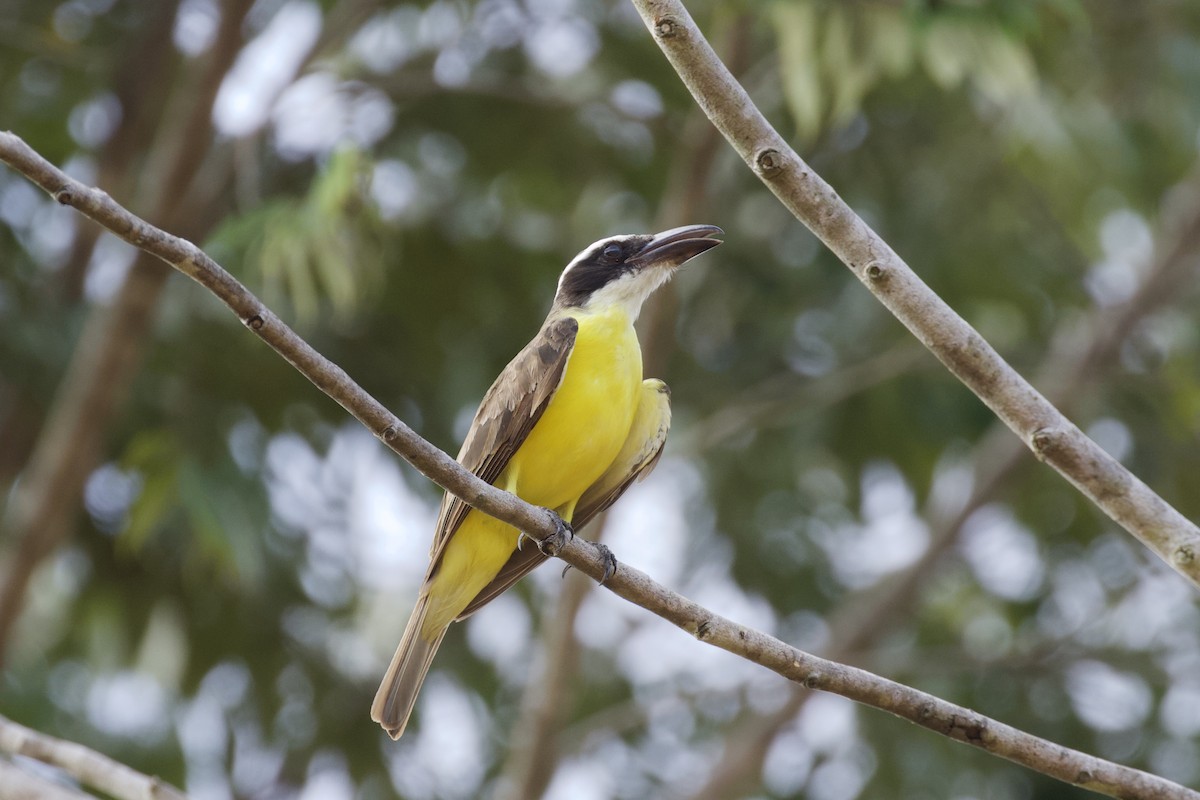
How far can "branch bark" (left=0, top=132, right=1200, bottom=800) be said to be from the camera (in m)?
2.85

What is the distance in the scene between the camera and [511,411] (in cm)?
465

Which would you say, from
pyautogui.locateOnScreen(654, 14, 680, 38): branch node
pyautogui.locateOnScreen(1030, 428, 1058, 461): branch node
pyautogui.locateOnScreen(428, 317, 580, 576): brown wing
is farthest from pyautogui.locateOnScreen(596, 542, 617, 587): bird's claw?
pyautogui.locateOnScreen(654, 14, 680, 38): branch node

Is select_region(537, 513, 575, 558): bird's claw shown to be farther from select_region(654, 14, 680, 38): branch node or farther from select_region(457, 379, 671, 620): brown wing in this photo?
select_region(654, 14, 680, 38): branch node

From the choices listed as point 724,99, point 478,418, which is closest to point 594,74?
point 478,418

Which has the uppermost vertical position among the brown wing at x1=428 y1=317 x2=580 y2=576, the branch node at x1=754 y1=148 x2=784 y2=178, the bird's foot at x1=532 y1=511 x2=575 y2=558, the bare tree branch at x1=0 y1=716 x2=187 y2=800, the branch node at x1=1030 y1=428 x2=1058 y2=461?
the branch node at x1=754 y1=148 x2=784 y2=178

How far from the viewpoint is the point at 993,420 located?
27.9ft

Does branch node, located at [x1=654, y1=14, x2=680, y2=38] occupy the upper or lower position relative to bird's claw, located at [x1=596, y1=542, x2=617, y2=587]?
upper

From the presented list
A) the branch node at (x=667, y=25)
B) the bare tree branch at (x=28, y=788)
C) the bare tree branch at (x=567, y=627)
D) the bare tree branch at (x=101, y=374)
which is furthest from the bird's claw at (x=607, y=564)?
the bare tree branch at (x=101, y=374)

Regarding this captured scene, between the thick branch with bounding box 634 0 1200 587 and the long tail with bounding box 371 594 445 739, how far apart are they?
228 centimetres

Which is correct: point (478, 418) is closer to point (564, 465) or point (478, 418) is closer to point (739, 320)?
point (564, 465)

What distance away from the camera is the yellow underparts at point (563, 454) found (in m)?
4.78

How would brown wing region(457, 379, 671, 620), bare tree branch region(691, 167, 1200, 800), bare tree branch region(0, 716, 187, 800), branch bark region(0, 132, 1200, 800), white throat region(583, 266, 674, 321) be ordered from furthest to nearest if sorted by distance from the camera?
bare tree branch region(691, 167, 1200, 800) → white throat region(583, 266, 674, 321) → brown wing region(457, 379, 671, 620) → bare tree branch region(0, 716, 187, 800) → branch bark region(0, 132, 1200, 800)

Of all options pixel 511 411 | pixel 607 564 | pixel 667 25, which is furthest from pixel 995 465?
pixel 667 25

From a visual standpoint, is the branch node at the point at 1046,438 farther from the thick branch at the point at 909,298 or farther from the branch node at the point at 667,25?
the branch node at the point at 667,25
